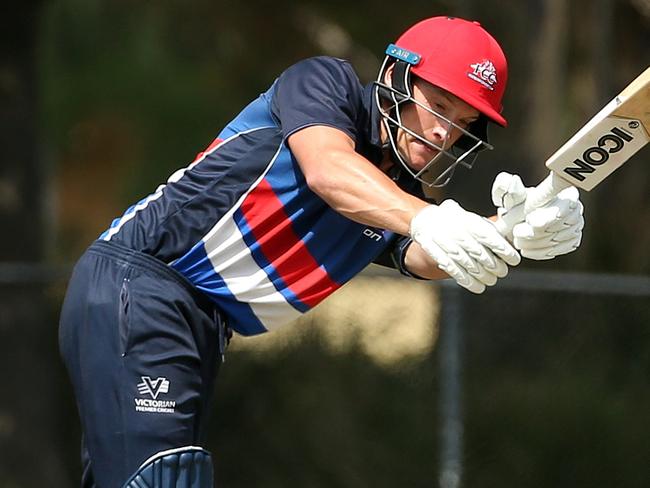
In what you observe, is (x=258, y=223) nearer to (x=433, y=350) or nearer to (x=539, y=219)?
(x=539, y=219)

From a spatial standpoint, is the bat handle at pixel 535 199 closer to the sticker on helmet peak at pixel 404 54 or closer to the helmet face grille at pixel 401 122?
the helmet face grille at pixel 401 122

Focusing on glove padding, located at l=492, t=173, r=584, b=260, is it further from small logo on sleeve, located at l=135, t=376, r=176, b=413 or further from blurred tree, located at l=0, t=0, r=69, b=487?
blurred tree, located at l=0, t=0, r=69, b=487

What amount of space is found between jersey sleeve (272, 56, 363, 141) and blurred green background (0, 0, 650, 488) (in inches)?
114

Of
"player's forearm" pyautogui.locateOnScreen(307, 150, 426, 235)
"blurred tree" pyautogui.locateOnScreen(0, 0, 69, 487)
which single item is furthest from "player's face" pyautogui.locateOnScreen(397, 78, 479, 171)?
"blurred tree" pyautogui.locateOnScreen(0, 0, 69, 487)

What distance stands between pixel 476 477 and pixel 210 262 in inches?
117

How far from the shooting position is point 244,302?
419 centimetres

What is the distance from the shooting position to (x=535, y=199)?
327 cm

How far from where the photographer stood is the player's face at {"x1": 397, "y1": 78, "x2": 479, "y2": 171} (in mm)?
3916

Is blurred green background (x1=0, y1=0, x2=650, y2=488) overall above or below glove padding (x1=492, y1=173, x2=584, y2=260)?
below

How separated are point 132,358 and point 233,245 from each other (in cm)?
46

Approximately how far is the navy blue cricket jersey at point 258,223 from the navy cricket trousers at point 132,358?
89 millimetres

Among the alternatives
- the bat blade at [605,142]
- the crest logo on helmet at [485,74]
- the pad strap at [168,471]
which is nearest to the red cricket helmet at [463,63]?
the crest logo on helmet at [485,74]

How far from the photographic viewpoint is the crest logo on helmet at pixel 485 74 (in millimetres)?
3877

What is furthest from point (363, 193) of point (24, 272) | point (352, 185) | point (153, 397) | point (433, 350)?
point (24, 272)
